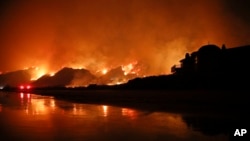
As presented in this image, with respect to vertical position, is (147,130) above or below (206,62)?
below

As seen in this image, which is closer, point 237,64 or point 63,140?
point 63,140

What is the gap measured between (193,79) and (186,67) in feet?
57.4

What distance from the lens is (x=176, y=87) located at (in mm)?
98312

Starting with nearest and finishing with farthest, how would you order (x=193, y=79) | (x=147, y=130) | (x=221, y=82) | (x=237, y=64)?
(x=147, y=130)
(x=221, y=82)
(x=237, y=64)
(x=193, y=79)

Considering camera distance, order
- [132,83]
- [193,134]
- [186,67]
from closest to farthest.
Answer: [193,134]
[186,67]
[132,83]

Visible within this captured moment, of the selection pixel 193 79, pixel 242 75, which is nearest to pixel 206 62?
pixel 193 79

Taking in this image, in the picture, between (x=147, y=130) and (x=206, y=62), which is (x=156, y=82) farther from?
(x=147, y=130)

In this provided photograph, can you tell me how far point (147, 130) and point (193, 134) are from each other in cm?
362

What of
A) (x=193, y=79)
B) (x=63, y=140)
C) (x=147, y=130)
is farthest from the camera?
(x=193, y=79)

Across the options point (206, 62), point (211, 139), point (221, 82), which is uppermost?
point (206, 62)

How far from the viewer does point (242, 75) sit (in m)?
82.5

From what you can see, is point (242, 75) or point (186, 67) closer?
point (242, 75)

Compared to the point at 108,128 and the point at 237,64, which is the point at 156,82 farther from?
the point at 108,128

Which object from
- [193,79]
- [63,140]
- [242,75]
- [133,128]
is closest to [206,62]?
[193,79]
